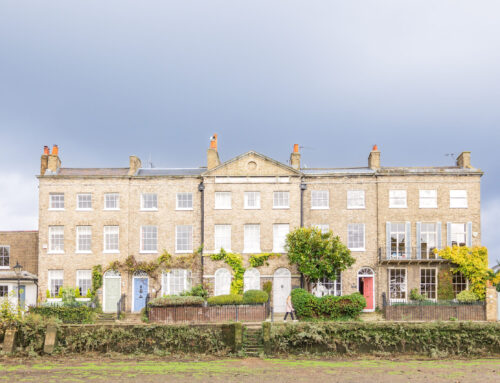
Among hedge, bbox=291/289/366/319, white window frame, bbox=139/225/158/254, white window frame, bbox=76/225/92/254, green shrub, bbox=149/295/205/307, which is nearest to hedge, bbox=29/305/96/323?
green shrub, bbox=149/295/205/307

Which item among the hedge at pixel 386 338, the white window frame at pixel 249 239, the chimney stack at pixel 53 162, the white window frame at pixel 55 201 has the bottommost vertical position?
the hedge at pixel 386 338

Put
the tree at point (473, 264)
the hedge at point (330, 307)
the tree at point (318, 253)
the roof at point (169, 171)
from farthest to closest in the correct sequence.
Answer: the roof at point (169, 171), the tree at point (473, 264), the tree at point (318, 253), the hedge at point (330, 307)

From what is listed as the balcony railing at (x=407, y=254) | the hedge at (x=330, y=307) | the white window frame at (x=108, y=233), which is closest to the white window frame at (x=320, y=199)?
the balcony railing at (x=407, y=254)

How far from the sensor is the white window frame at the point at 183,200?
33.5 metres

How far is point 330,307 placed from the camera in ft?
92.9

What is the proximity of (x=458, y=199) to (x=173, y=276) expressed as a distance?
18032mm

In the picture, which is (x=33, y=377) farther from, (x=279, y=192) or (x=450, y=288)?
(x=450, y=288)

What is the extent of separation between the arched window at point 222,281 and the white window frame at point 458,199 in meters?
14.3

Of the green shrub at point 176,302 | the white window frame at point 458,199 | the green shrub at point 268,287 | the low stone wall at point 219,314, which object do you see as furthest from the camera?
the white window frame at point 458,199

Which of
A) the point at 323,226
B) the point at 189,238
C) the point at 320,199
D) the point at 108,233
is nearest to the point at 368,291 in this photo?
the point at 323,226

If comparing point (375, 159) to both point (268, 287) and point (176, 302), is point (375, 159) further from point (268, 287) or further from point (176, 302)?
point (176, 302)

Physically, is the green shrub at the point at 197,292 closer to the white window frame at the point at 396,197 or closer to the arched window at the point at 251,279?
the arched window at the point at 251,279

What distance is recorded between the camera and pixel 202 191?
3344 cm

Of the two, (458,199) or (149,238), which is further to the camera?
(149,238)
